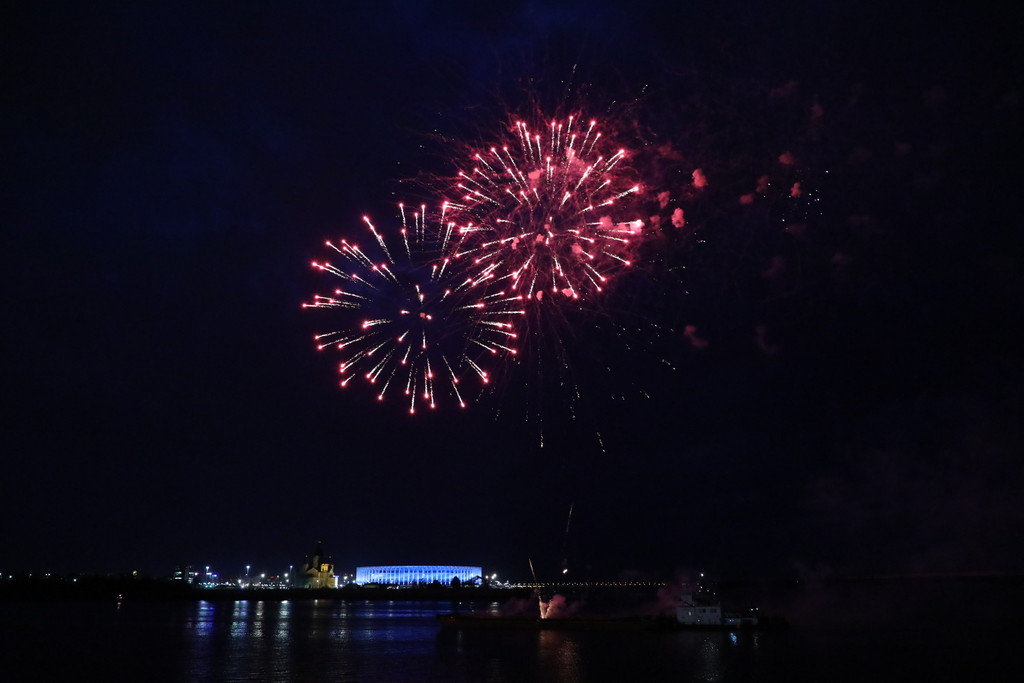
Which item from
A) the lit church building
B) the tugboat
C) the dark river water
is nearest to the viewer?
the dark river water

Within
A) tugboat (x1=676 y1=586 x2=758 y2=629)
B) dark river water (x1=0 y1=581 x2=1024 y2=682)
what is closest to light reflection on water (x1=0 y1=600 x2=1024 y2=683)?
dark river water (x1=0 y1=581 x2=1024 y2=682)

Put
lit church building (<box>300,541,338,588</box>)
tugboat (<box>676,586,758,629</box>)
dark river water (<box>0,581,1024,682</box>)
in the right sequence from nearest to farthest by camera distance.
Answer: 1. dark river water (<box>0,581,1024,682</box>)
2. tugboat (<box>676,586,758,629</box>)
3. lit church building (<box>300,541,338,588</box>)

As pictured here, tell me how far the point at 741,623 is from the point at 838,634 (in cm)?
804

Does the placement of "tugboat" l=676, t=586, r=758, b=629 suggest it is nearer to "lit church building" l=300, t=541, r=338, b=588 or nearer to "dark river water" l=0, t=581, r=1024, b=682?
"dark river water" l=0, t=581, r=1024, b=682

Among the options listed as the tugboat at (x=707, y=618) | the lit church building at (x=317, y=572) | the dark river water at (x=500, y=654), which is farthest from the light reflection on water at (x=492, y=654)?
the lit church building at (x=317, y=572)

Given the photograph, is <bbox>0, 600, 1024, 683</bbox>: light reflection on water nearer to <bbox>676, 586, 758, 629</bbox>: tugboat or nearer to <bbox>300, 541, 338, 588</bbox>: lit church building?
<bbox>676, 586, 758, 629</bbox>: tugboat

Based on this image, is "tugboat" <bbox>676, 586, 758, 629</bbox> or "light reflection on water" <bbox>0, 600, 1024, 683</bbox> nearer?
"light reflection on water" <bbox>0, 600, 1024, 683</bbox>

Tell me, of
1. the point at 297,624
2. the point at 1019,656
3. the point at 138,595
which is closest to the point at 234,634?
the point at 297,624

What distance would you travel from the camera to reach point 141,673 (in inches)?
1404

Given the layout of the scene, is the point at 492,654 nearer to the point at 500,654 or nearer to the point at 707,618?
the point at 500,654

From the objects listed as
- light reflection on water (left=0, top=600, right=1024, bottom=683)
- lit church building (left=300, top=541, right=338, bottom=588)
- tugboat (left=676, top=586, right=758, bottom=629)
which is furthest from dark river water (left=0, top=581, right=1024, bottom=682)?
lit church building (left=300, top=541, right=338, bottom=588)

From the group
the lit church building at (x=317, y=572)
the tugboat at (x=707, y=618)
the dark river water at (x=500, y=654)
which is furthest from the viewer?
the lit church building at (x=317, y=572)

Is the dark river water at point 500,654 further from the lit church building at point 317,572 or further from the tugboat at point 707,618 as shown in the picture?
the lit church building at point 317,572

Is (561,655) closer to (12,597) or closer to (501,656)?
(501,656)
